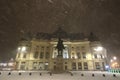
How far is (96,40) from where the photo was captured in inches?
2805

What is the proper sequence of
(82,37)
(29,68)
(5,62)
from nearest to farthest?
(29,68), (82,37), (5,62)

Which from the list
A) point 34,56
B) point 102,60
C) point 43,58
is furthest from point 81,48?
point 34,56

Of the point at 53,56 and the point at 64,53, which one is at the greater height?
the point at 64,53

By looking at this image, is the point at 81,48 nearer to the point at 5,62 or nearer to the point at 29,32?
the point at 29,32

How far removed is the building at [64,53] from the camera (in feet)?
213

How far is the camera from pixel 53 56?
66875 mm

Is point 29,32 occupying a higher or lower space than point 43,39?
higher

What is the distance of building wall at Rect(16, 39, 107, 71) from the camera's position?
212 ft

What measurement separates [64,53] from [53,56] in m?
6.12

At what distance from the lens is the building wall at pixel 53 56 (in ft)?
212

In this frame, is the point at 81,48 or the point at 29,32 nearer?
the point at 81,48

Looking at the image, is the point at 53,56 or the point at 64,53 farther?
the point at 64,53

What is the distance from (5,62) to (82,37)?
72321 mm

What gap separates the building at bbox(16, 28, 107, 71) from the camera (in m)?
64.8
